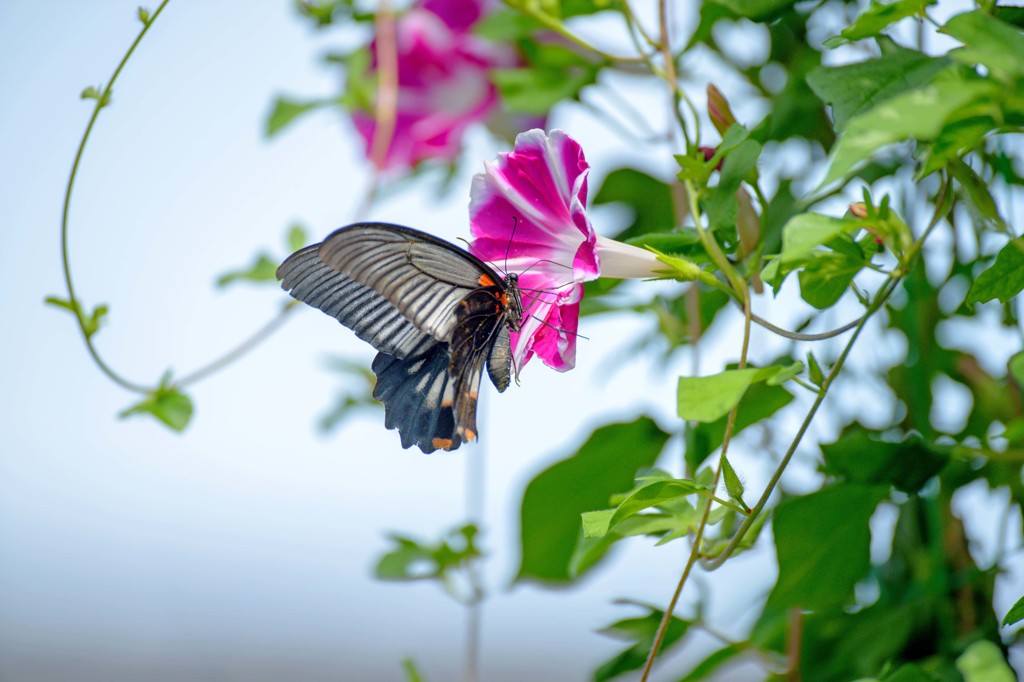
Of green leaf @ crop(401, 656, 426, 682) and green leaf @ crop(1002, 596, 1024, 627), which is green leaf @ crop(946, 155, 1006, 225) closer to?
green leaf @ crop(1002, 596, 1024, 627)

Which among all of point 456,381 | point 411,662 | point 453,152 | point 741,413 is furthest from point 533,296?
point 453,152

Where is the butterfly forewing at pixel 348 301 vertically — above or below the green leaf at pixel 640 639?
above

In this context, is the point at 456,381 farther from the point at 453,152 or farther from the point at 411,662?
the point at 453,152

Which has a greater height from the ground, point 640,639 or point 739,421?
point 739,421

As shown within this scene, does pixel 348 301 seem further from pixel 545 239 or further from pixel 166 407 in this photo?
pixel 166 407

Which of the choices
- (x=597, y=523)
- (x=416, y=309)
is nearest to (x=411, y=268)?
(x=416, y=309)

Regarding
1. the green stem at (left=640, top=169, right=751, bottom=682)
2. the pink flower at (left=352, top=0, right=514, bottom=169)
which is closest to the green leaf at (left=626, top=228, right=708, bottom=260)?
the green stem at (left=640, top=169, right=751, bottom=682)

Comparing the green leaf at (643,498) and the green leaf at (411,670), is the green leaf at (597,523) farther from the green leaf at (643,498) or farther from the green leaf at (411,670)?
the green leaf at (411,670)

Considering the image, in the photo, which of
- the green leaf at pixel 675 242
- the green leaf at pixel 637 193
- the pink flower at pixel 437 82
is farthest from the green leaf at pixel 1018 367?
the pink flower at pixel 437 82
